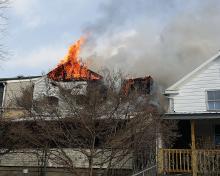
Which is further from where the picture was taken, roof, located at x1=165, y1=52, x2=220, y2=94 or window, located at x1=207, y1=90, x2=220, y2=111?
roof, located at x1=165, y1=52, x2=220, y2=94

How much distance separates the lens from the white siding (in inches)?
764

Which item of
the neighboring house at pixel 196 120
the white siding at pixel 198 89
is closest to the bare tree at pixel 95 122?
the neighboring house at pixel 196 120

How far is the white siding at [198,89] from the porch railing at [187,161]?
3.83 metres

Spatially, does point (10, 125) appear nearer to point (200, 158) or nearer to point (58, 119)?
point (58, 119)

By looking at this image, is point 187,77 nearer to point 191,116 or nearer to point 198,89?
point 198,89

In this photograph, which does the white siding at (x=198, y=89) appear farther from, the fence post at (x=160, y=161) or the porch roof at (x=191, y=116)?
the fence post at (x=160, y=161)

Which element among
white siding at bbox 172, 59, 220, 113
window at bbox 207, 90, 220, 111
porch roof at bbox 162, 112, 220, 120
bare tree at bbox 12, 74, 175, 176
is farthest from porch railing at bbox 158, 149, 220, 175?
window at bbox 207, 90, 220, 111

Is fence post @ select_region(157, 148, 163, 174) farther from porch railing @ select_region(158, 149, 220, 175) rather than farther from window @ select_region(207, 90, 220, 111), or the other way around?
window @ select_region(207, 90, 220, 111)

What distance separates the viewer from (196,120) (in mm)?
17234

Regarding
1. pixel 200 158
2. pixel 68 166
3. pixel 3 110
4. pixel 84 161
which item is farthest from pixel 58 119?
pixel 3 110

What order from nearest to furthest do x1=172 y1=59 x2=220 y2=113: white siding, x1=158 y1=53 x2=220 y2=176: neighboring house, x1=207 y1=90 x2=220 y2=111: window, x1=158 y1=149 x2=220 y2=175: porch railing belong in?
x1=158 y1=149 x2=220 y2=175: porch railing
x1=158 y1=53 x2=220 y2=176: neighboring house
x1=207 y1=90 x2=220 y2=111: window
x1=172 y1=59 x2=220 y2=113: white siding

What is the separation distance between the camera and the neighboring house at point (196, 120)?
15180mm

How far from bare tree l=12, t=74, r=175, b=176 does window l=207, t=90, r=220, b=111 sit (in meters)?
6.26

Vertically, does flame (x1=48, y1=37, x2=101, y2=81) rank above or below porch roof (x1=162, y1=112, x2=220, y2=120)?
above
